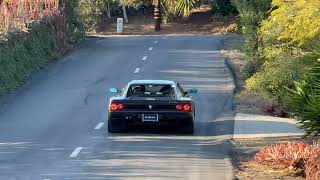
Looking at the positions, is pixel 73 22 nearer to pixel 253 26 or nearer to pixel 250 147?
pixel 253 26

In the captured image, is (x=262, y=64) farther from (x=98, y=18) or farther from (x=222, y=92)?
(x=98, y=18)

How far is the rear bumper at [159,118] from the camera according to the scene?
19.1 meters

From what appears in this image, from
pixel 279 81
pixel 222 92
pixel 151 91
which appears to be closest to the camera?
pixel 151 91

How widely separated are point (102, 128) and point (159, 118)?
1873 mm

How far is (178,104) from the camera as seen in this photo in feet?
62.8

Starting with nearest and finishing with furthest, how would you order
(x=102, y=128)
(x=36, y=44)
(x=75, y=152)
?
1. (x=75, y=152)
2. (x=102, y=128)
3. (x=36, y=44)

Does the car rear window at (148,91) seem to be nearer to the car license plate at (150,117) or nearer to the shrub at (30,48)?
the car license plate at (150,117)

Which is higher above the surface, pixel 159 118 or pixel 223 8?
pixel 159 118

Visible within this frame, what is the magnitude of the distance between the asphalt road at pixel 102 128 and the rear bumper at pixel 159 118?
1.07 feet

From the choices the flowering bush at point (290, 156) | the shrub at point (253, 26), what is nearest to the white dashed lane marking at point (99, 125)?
the flowering bush at point (290, 156)

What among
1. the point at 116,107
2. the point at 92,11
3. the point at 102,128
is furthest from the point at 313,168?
the point at 92,11

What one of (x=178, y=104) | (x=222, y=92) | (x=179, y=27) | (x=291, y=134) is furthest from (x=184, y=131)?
(x=179, y=27)

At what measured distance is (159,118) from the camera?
19.1m

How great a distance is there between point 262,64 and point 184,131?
9.62 metres
